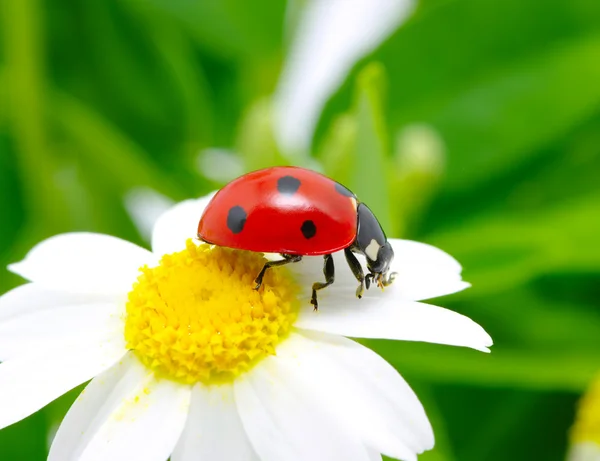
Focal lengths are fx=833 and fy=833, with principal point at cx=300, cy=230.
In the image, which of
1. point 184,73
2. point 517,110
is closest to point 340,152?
point 517,110

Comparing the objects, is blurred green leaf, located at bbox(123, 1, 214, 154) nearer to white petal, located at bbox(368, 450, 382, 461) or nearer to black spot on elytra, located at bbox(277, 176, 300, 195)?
black spot on elytra, located at bbox(277, 176, 300, 195)

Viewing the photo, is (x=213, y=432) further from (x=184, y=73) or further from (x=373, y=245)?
(x=184, y=73)

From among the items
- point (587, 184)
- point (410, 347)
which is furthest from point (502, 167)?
point (410, 347)

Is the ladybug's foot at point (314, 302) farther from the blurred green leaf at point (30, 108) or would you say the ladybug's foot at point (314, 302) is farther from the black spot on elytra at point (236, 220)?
the blurred green leaf at point (30, 108)

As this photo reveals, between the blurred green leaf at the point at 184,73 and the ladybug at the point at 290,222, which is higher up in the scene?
the blurred green leaf at the point at 184,73

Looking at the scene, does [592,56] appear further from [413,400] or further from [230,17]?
[413,400]

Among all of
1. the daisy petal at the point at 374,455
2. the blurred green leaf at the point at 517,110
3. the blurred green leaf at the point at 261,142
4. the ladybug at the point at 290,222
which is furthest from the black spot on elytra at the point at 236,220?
the blurred green leaf at the point at 517,110

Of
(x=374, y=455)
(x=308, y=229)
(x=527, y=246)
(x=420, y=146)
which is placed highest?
(x=420, y=146)
